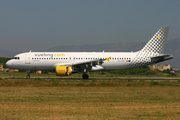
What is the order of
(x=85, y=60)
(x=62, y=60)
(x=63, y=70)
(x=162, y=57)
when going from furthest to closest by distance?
(x=162, y=57)
(x=85, y=60)
(x=62, y=60)
(x=63, y=70)

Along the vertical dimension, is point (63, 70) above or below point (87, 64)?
below

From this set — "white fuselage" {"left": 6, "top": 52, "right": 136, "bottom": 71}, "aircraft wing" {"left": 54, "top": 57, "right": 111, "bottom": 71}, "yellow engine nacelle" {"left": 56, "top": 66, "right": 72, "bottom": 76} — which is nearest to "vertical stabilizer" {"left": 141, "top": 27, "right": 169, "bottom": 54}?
"white fuselage" {"left": 6, "top": 52, "right": 136, "bottom": 71}

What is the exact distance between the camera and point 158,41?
35562mm

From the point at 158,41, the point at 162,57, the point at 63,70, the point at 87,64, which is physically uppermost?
the point at 158,41

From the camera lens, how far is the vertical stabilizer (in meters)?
35.3

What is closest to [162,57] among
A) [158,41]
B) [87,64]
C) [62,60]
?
[158,41]

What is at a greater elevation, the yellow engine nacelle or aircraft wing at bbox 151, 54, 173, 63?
aircraft wing at bbox 151, 54, 173, 63

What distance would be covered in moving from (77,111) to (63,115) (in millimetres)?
969

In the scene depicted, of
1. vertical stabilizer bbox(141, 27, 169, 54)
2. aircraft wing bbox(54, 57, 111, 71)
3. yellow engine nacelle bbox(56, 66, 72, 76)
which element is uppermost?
vertical stabilizer bbox(141, 27, 169, 54)

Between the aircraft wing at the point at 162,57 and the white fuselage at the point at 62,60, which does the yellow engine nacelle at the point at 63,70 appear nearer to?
the white fuselage at the point at 62,60

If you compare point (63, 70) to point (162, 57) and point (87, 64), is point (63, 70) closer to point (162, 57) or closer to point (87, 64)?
point (87, 64)

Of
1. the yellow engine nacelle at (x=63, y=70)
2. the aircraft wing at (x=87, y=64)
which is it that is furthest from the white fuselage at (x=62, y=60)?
the yellow engine nacelle at (x=63, y=70)

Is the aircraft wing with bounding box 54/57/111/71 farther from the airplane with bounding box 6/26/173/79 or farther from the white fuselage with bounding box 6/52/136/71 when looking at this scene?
the white fuselage with bounding box 6/52/136/71

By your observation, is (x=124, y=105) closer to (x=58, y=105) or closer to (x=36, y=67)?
(x=58, y=105)
